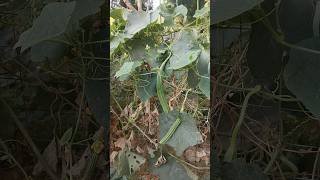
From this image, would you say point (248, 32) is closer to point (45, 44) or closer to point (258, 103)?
point (258, 103)

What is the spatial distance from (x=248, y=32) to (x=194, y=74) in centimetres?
24

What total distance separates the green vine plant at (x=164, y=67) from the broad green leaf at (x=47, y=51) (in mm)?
243

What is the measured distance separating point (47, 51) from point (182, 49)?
290mm

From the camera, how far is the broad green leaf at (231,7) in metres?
0.51

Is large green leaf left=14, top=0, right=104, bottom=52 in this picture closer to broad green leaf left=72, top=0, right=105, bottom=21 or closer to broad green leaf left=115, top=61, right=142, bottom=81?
broad green leaf left=72, top=0, right=105, bottom=21

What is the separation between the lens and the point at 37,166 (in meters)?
0.64

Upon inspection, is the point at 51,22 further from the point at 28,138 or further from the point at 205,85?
the point at 205,85

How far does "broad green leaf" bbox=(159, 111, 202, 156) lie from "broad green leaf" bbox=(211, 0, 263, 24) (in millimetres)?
336

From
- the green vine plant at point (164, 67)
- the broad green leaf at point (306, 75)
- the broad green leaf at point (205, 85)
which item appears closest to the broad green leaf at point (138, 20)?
the green vine plant at point (164, 67)

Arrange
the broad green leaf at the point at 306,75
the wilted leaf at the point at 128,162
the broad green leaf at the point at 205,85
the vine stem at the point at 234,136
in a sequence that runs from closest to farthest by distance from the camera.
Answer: the broad green leaf at the point at 306,75
the vine stem at the point at 234,136
the broad green leaf at the point at 205,85
the wilted leaf at the point at 128,162

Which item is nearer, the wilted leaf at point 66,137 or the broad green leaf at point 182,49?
the wilted leaf at point 66,137

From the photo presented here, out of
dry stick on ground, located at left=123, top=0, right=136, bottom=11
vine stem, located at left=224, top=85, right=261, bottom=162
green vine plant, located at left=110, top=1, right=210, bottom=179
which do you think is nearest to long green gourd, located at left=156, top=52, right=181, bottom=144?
green vine plant, located at left=110, top=1, right=210, bottom=179

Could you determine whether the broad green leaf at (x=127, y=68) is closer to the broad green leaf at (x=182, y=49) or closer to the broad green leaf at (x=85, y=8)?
the broad green leaf at (x=182, y=49)

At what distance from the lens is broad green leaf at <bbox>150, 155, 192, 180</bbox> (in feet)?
2.87
